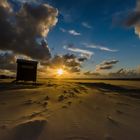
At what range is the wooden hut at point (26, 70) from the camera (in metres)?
21.3

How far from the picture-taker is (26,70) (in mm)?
21578

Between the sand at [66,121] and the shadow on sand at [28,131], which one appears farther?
the sand at [66,121]

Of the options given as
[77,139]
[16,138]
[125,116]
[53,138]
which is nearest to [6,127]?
[16,138]

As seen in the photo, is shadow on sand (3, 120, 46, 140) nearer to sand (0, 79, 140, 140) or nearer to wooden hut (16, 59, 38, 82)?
sand (0, 79, 140, 140)

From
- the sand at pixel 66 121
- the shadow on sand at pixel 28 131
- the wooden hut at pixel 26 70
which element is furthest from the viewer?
the wooden hut at pixel 26 70

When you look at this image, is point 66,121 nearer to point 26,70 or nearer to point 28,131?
point 28,131

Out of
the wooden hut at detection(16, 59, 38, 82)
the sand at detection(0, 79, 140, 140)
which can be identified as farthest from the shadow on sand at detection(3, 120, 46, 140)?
the wooden hut at detection(16, 59, 38, 82)

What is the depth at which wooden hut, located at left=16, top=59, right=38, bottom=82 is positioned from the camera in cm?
2128

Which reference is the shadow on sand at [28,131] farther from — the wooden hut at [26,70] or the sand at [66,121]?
the wooden hut at [26,70]

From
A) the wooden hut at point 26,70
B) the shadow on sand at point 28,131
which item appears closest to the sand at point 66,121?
the shadow on sand at point 28,131

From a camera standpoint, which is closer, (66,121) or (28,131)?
(28,131)

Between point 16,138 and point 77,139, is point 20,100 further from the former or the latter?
point 77,139

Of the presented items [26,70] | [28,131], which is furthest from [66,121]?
[26,70]

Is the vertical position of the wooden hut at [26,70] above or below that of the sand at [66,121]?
above
